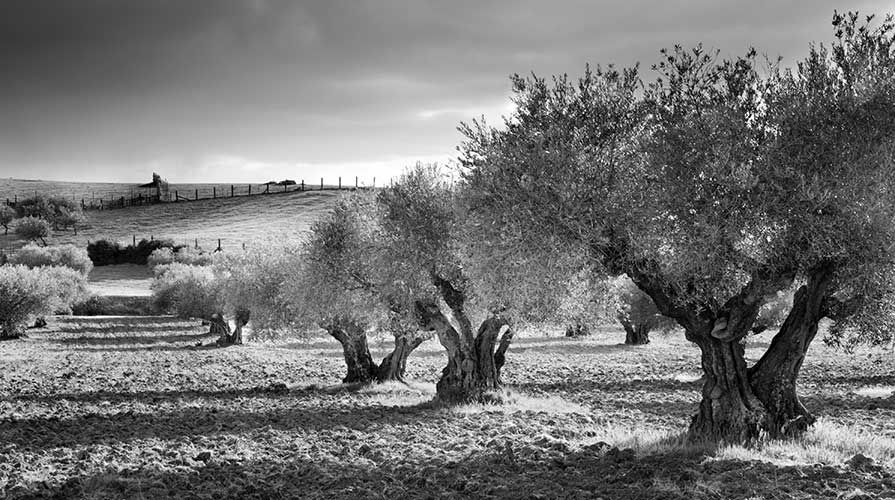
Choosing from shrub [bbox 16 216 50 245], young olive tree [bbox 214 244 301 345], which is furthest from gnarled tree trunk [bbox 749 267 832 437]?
shrub [bbox 16 216 50 245]

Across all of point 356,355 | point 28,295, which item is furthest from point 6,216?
point 356,355

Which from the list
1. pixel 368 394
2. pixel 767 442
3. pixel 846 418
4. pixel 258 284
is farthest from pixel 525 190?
pixel 258 284

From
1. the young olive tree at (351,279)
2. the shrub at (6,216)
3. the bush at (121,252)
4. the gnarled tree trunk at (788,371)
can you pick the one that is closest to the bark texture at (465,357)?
the young olive tree at (351,279)

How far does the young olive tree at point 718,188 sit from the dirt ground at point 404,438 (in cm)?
255

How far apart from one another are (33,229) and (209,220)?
94.9 ft

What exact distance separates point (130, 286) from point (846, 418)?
98596mm

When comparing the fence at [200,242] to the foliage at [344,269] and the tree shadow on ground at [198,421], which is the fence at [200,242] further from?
the tree shadow on ground at [198,421]

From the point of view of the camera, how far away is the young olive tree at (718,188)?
14.4m

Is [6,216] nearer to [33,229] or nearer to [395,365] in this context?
[33,229]

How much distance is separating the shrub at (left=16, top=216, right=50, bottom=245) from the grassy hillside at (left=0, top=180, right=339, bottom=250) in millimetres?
1555

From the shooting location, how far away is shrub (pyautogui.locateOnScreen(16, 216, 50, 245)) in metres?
132

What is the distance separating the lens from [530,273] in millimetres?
16625

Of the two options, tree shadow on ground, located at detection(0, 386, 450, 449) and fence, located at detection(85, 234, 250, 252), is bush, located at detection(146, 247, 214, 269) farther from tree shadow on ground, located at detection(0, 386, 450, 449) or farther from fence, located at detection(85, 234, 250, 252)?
tree shadow on ground, located at detection(0, 386, 450, 449)

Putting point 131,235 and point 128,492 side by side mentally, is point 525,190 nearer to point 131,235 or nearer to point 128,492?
point 128,492
